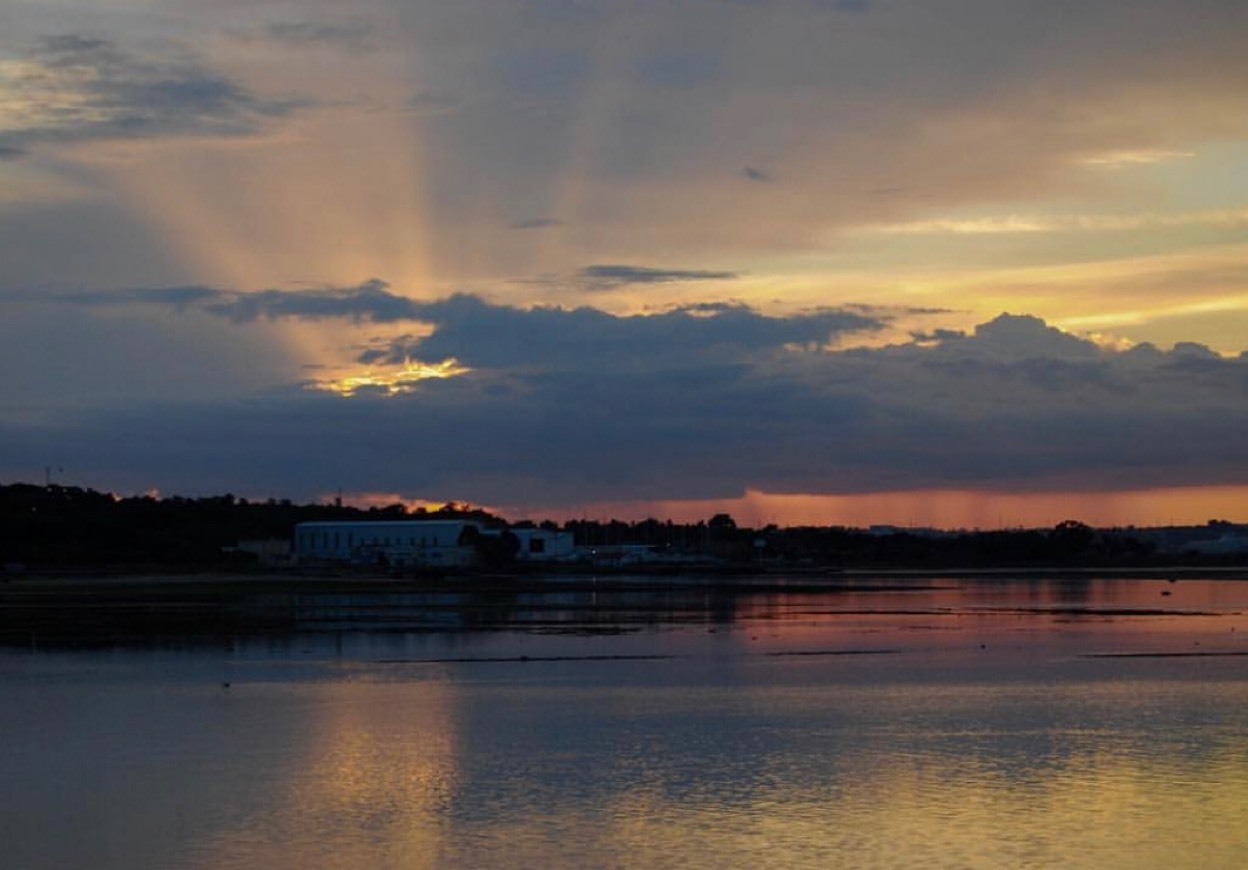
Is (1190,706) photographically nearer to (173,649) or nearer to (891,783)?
(891,783)

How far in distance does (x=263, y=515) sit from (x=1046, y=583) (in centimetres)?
9836

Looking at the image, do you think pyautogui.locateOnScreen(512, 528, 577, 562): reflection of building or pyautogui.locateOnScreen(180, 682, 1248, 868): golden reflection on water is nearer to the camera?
pyautogui.locateOnScreen(180, 682, 1248, 868): golden reflection on water

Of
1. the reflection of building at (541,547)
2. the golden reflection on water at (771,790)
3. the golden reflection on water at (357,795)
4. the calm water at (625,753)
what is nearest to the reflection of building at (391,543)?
the reflection of building at (541,547)

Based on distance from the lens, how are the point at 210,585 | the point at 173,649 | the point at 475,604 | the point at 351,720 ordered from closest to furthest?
the point at 351,720 < the point at 173,649 < the point at 475,604 < the point at 210,585

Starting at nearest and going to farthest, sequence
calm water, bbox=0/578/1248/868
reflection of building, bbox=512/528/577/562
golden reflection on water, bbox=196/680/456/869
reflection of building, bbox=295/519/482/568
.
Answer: golden reflection on water, bbox=196/680/456/869, calm water, bbox=0/578/1248/868, reflection of building, bbox=295/519/482/568, reflection of building, bbox=512/528/577/562

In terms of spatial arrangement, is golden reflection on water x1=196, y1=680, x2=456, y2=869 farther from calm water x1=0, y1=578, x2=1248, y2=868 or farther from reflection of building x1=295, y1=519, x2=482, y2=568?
reflection of building x1=295, y1=519, x2=482, y2=568

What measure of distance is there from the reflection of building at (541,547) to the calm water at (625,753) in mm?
119288

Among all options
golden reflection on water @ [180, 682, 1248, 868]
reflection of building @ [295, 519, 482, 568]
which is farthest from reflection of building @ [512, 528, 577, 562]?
golden reflection on water @ [180, 682, 1248, 868]

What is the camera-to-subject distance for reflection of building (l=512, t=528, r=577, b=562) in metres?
170

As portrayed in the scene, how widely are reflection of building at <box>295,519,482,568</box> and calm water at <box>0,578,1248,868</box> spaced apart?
10508 centimetres

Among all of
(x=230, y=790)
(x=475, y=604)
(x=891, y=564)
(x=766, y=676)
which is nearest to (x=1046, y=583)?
(x=475, y=604)

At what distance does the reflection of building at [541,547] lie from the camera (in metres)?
170

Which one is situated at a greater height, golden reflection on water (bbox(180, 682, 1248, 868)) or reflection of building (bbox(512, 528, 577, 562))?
reflection of building (bbox(512, 528, 577, 562))

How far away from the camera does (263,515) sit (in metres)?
182
